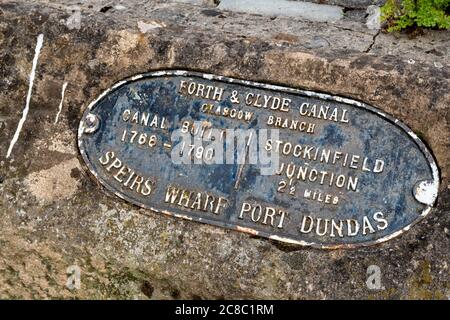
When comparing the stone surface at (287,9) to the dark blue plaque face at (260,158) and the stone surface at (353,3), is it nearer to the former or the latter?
the stone surface at (353,3)

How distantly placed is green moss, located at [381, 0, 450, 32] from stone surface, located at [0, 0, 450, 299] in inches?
2.5

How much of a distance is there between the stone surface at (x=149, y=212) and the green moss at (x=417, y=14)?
0.06 metres

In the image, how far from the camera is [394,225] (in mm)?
2393

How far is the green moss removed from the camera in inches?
112

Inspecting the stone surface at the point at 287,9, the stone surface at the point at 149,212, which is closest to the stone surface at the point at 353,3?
the stone surface at the point at 287,9

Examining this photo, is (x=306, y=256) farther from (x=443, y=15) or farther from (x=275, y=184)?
(x=443, y=15)

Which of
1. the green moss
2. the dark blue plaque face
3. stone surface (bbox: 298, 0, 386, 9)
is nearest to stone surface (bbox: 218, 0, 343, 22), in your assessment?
stone surface (bbox: 298, 0, 386, 9)

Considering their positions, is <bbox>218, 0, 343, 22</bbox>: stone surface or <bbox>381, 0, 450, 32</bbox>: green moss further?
<bbox>218, 0, 343, 22</bbox>: stone surface

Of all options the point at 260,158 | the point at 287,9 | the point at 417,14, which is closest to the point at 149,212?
the point at 260,158

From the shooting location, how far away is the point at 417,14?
287cm

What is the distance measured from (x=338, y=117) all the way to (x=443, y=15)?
2.67ft

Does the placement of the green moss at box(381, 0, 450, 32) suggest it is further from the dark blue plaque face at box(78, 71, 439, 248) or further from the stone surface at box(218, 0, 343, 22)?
the dark blue plaque face at box(78, 71, 439, 248)

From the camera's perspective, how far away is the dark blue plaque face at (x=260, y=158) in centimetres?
244
